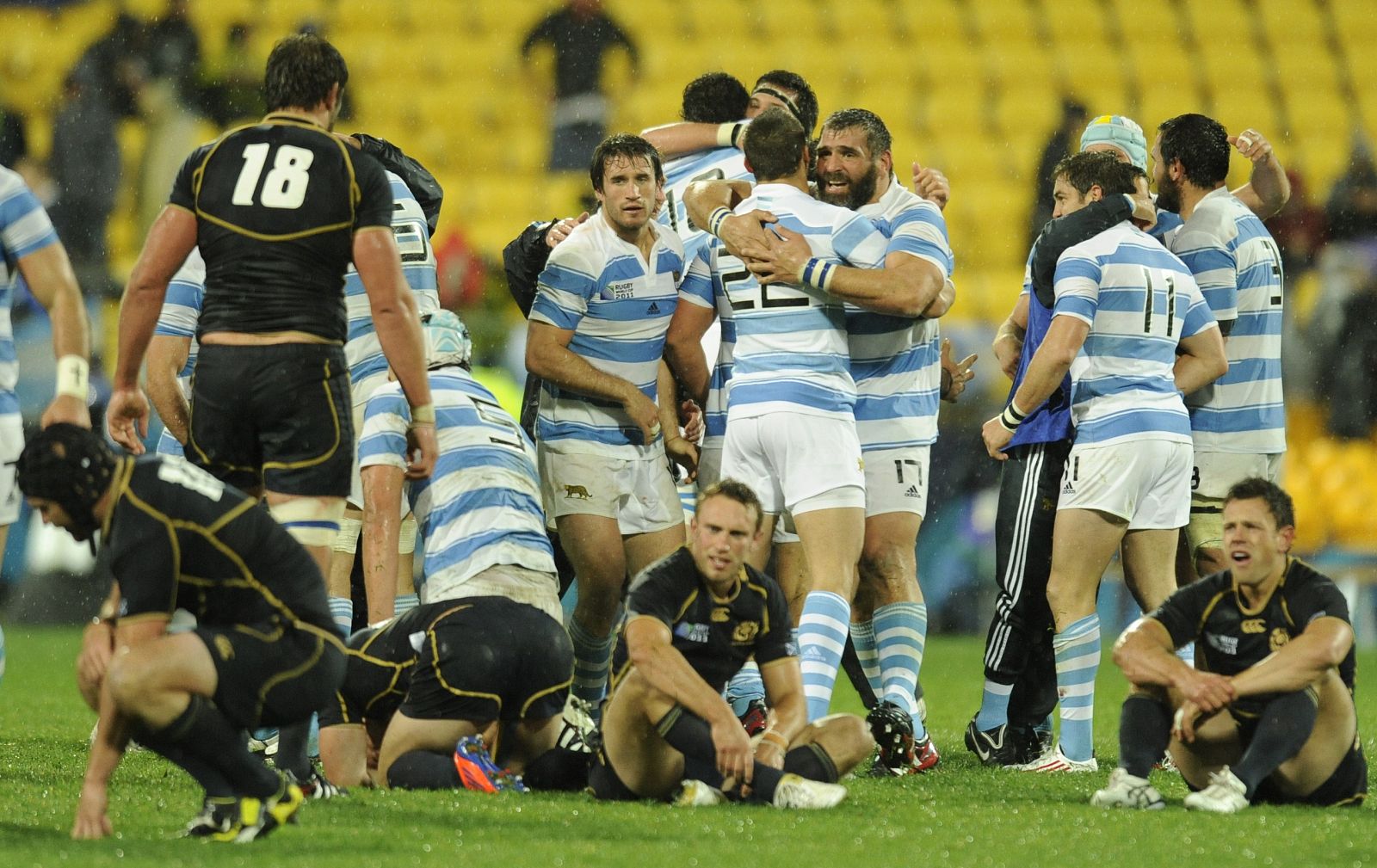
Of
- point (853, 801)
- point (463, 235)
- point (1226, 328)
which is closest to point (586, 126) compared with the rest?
point (463, 235)

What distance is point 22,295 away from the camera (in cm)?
1165

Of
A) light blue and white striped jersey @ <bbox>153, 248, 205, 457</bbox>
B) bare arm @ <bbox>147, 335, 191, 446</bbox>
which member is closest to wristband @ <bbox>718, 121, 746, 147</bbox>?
light blue and white striped jersey @ <bbox>153, 248, 205, 457</bbox>

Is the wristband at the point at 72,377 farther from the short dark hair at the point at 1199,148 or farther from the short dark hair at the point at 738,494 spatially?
the short dark hair at the point at 1199,148

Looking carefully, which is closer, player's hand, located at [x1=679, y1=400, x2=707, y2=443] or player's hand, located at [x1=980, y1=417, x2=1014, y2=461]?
player's hand, located at [x1=980, y1=417, x2=1014, y2=461]

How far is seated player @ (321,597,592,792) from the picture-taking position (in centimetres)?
530

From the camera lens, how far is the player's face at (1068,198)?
6.48 meters

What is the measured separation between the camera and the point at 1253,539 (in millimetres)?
4984

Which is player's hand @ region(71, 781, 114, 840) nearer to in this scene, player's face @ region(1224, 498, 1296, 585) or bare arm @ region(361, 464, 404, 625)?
bare arm @ region(361, 464, 404, 625)

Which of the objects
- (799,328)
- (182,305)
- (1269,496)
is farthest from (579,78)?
(1269,496)

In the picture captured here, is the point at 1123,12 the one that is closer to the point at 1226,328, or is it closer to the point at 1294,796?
the point at 1226,328

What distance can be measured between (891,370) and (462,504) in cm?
177

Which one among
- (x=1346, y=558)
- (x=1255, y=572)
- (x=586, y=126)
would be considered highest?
(x=586, y=126)

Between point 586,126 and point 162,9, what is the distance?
3600mm

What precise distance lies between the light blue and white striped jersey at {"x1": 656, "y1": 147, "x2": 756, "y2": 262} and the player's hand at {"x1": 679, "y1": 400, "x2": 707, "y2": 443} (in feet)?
2.19
